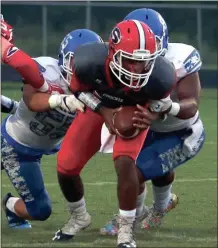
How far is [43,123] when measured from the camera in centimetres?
560

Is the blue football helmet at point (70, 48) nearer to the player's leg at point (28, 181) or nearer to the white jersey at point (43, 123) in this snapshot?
the white jersey at point (43, 123)

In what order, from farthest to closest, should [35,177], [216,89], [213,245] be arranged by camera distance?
[216,89] → [35,177] → [213,245]

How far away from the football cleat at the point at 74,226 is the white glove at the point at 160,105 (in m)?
0.87

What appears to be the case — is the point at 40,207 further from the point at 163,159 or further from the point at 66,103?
the point at 66,103

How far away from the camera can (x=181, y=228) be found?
5801 millimetres

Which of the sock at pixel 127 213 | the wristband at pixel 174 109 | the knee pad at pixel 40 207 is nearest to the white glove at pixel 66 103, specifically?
the wristband at pixel 174 109

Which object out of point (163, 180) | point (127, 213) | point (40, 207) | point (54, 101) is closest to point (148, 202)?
point (163, 180)

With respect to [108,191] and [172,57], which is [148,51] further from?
[108,191]

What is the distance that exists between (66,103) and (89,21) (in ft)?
45.9

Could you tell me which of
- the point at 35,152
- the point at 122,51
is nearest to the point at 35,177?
the point at 35,152

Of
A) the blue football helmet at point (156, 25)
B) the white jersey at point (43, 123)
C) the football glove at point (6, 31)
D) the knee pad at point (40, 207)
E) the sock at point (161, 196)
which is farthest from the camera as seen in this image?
the sock at point (161, 196)

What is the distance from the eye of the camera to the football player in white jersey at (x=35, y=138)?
5.50 m

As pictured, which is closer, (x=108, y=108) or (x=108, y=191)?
(x=108, y=108)

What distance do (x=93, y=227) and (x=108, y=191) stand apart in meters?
1.41
